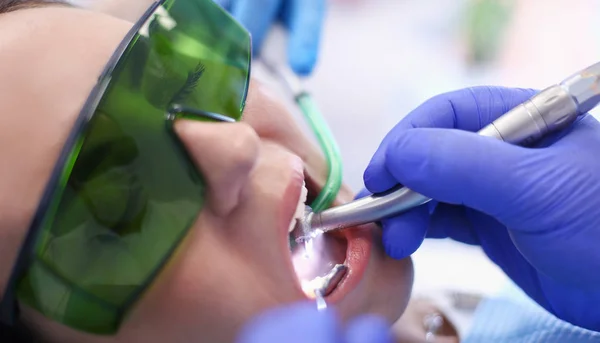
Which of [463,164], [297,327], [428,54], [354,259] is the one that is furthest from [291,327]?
[428,54]

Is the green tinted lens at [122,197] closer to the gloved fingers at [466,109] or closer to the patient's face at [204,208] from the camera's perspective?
the patient's face at [204,208]

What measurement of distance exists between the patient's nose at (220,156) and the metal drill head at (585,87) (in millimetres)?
324

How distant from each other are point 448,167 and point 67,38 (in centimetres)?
39

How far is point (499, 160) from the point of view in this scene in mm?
588

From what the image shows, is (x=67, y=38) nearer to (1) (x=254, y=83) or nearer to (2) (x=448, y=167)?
(1) (x=254, y=83)

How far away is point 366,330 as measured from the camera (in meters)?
0.63

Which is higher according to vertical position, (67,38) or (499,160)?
(67,38)

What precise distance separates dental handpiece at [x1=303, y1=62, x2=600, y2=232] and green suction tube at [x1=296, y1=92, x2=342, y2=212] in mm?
48

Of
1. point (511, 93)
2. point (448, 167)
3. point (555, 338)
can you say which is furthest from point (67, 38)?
point (555, 338)

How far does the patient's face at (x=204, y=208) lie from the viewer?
19.6 inches

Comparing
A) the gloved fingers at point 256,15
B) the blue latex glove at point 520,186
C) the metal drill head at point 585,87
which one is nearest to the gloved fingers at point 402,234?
the blue latex glove at point 520,186

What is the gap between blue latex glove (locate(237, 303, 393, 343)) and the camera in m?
0.58

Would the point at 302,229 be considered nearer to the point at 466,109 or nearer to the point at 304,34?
the point at 466,109

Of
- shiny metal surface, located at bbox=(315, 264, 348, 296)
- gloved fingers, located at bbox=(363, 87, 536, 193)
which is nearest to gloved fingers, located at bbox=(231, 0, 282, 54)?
gloved fingers, located at bbox=(363, 87, 536, 193)
